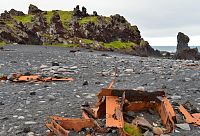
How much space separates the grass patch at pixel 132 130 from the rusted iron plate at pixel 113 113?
123 millimetres

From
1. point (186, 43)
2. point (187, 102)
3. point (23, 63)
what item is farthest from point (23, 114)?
point (186, 43)

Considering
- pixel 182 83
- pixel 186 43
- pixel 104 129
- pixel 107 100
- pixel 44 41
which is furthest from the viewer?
pixel 186 43

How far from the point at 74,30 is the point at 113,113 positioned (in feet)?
135

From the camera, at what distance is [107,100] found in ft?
23.4

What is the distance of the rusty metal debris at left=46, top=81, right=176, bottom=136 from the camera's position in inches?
243

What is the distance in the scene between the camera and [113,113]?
657cm

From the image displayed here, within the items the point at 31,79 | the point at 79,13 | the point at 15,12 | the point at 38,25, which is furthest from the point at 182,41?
the point at 31,79

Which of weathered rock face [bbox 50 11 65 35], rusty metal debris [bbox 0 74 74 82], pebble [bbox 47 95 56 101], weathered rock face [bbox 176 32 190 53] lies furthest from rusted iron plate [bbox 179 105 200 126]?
weathered rock face [bbox 176 32 190 53]

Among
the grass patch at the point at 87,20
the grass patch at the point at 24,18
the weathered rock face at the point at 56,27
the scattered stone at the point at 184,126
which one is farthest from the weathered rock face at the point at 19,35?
the scattered stone at the point at 184,126

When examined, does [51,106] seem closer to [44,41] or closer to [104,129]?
[104,129]

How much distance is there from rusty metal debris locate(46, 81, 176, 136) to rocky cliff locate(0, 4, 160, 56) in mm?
31005

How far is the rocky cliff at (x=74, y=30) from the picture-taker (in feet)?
135

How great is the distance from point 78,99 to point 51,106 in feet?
3.18

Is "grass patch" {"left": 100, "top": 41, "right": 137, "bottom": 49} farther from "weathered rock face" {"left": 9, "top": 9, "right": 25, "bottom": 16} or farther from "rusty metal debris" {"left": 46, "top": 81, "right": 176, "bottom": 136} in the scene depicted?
"rusty metal debris" {"left": 46, "top": 81, "right": 176, "bottom": 136}
